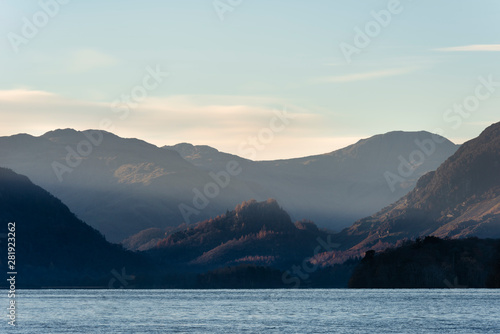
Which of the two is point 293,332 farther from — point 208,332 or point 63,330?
point 63,330

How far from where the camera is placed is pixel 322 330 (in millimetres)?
182875

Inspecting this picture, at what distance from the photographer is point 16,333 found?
591 feet

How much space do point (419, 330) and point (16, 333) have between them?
7848cm

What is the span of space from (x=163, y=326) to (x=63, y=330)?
68.7ft

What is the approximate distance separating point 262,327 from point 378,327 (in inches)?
948

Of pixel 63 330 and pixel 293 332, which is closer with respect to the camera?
pixel 293 332

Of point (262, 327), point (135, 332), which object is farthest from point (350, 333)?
point (135, 332)

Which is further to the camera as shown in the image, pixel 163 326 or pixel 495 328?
pixel 163 326

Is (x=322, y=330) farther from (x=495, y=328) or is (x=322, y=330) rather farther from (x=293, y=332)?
(x=495, y=328)

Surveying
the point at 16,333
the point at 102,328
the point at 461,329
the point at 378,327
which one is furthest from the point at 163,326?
the point at 461,329

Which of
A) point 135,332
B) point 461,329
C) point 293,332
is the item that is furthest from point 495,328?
point 135,332

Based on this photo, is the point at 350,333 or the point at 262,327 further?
the point at 262,327

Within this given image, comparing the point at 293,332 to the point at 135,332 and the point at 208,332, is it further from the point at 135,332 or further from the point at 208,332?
the point at 135,332

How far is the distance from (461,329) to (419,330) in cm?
818
